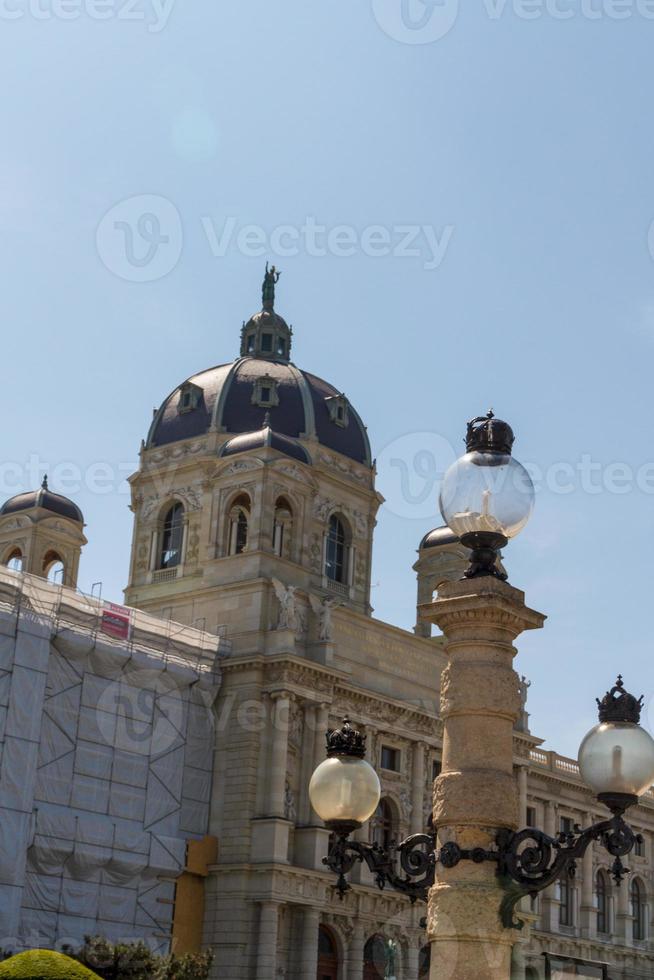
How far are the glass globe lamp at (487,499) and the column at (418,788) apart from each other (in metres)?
36.2

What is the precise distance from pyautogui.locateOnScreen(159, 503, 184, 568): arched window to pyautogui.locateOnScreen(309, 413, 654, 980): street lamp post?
126ft

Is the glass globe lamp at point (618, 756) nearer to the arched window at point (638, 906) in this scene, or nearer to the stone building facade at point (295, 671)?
the stone building facade at point (295, 671)

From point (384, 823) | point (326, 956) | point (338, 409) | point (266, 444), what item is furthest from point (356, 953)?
point (338, 409)

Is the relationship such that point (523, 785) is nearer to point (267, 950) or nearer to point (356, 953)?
point (356, 953)

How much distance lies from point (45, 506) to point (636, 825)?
2648 cm

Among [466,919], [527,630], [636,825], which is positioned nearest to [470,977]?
[466,919]

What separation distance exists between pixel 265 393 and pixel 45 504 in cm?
854

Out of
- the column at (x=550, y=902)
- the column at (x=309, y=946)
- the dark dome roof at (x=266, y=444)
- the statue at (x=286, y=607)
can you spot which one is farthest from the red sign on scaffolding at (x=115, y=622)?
→ the column at (x=550, y=902)

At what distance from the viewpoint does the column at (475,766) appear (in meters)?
7.48

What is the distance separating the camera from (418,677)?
149 ft

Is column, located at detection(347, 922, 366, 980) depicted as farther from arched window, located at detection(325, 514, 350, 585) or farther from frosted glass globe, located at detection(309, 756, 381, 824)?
frosted glass globe, located at detection(309, 756, 381, 824)

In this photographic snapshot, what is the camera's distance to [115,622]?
3809 centimetres

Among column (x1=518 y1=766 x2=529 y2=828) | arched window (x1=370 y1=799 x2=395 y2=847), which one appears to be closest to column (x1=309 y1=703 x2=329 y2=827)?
arched window (x1=370 y1=799 x2=395 y2=847)

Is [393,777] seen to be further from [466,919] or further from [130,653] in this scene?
[466,919]
